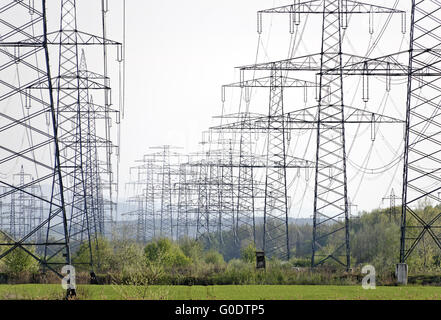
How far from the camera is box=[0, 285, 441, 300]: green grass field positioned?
2620 cm

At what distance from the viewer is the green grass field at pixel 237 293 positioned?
2620 centimetres

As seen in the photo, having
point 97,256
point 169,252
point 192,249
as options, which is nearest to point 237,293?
point 97,256

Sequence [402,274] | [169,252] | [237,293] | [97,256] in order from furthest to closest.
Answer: [169,252]
[97,256]
[402,274]
[237,293]

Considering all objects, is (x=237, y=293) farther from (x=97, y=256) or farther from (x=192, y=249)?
(x=192, y=249)

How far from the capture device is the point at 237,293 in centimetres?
2983

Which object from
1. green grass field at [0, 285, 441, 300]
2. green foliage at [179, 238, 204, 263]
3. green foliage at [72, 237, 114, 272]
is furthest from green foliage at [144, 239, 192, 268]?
green grass field at [0, 285, 441, 300]

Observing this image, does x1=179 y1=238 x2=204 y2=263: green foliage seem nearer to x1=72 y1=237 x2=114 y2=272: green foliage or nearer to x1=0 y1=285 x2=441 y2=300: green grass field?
x1=72 y1=237 x2=114 y2=272: green foliage

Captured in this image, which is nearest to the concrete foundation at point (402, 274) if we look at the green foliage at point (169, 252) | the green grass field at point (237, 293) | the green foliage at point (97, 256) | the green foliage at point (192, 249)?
the green grass field at point (237, 293)

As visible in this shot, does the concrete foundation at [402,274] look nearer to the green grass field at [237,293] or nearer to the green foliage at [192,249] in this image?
the green grass field at [237,293]

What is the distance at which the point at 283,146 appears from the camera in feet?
157

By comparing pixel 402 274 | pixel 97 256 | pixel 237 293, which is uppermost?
pixel 97 256

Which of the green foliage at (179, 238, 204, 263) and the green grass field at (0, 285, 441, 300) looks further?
the green foliage at (179, 238, 204, 263)
